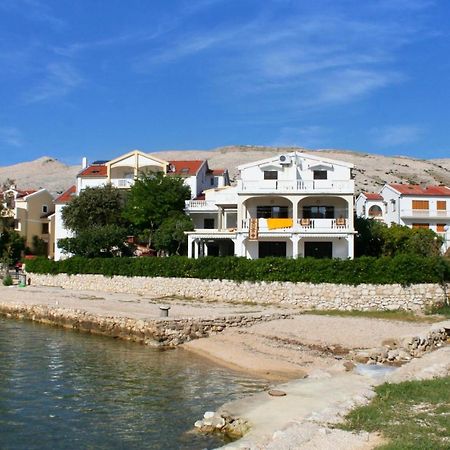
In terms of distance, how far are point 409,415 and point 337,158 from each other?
157 metres

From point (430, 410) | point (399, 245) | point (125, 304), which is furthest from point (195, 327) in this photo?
point (399, 245)

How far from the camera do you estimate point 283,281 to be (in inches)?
1561

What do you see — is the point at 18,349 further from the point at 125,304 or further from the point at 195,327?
the point at 125,304

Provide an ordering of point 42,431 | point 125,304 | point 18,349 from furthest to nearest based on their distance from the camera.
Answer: point 125,304 < point 18,349 < point 42,431

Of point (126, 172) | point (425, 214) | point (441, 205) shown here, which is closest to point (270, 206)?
point (126, 172)

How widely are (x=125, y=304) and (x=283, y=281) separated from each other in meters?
10.9

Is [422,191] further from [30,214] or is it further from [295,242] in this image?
[30,214]

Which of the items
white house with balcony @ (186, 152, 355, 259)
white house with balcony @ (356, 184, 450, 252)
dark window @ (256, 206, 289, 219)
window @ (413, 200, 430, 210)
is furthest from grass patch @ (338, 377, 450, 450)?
window @ (413, 200, 430, 210)

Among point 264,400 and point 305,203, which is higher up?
point 305,203

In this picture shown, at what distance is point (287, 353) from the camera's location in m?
25.3

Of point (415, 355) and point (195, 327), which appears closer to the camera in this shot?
point (415, 355)

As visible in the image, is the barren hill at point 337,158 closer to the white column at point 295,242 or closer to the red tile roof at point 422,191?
the red tile roof at point 422,191

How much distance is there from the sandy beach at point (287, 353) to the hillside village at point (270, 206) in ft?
28.2

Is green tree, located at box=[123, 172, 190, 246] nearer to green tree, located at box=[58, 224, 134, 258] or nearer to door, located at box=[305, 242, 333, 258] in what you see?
green tree, located at box=[58, 224, 134, 258]
